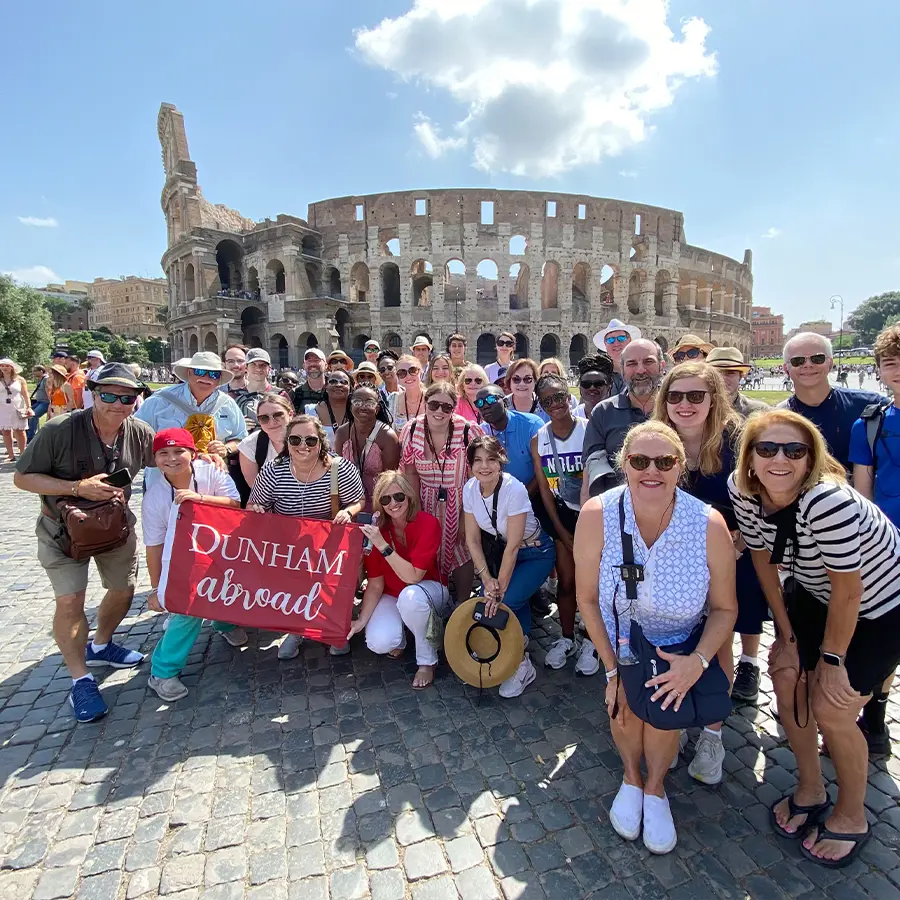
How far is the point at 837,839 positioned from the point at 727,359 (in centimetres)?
318

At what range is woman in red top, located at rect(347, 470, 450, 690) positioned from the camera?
360 cm

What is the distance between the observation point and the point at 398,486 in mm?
3648

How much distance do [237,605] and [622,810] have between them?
281 cm

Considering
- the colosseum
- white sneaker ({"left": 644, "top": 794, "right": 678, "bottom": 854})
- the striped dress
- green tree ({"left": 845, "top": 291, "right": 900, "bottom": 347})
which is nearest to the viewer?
white sneaker ({"left": 644, "top": 794, "right": 678, "bottom": 854})

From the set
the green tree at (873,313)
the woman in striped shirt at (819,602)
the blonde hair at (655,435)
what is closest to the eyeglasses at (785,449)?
the woman in striped shirt at (819,602)

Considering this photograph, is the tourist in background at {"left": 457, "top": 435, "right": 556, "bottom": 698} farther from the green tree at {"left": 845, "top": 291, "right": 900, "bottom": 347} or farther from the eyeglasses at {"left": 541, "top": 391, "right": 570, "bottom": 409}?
the green tree at {"left": 845, "top": 291, "right": 900, "bottom": 347}

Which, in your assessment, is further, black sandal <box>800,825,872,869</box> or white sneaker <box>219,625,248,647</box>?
white sneaker <box>219,625,248,647</box>

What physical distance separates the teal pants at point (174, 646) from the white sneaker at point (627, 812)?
2943 mm

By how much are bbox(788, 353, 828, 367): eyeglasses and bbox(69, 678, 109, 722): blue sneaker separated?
5.32 meters

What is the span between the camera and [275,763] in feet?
9.45

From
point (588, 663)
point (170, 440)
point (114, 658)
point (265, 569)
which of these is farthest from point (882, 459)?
point (114, 658)

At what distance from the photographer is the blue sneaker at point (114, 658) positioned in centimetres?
386

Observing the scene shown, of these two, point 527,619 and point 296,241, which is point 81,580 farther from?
point 296,241

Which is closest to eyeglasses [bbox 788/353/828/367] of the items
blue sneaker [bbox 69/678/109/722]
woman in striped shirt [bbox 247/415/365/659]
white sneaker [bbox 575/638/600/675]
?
white sneaker [bbox 575/638/600/675]
